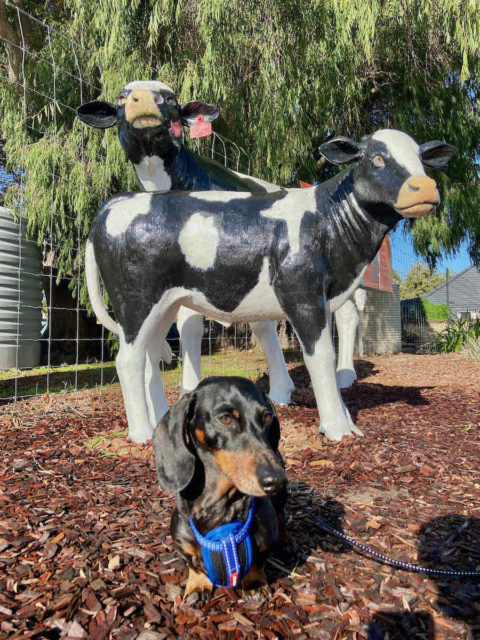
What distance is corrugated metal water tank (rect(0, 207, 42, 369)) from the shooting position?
5.58m

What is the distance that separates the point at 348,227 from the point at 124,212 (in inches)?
54.0

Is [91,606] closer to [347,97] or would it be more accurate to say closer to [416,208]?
[416,208]

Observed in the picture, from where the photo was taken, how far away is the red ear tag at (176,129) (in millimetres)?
3395

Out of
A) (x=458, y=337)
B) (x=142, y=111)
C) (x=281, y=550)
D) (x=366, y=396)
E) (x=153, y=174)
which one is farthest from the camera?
(x=458, y=337)

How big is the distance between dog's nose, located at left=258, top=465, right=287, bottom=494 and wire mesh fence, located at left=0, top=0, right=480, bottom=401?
11.7 feet

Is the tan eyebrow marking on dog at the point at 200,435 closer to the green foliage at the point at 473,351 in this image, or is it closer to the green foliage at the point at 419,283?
the green foliage at the point at 473,351

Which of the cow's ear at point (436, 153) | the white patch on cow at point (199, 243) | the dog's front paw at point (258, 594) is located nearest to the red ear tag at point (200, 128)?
the white patch on cow at point (199, 243)

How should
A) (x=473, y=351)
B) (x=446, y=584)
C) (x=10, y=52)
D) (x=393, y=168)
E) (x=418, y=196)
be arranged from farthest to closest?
1. (x=473, y=351)
2. (x=10, y=52)
3. (x=393, y=168)
4. (x=418, y=196)
5. (x=446, y=584)

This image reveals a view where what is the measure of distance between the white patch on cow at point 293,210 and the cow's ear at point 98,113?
1.42 meters

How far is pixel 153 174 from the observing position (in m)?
3.50

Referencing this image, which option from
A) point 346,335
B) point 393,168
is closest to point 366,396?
point 346,335

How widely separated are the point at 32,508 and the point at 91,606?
2.89 ft

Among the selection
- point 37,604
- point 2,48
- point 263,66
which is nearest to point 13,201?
point 2,48

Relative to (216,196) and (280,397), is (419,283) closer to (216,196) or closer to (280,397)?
(280,397)
